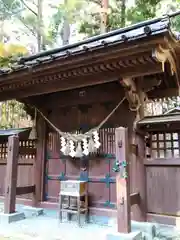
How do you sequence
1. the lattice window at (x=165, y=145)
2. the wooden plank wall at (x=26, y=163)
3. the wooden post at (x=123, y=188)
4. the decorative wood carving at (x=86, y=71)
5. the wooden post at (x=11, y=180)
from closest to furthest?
the wooden post at (x=123, y=188) < the decorative wood carving at (x=86, y=71) < the lattice window at (x=165, y=145) < the wooden post at (x=11, y=180) < the wooden plank wall at (x=26, y=163)

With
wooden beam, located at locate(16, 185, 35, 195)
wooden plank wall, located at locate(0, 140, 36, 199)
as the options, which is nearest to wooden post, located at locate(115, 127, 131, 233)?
wooden beam, located at locate(16, 185, 35, 195)

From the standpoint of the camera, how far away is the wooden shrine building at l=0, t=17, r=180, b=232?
11.4 ft

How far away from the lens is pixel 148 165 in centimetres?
437

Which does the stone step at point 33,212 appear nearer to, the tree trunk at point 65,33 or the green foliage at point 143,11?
the green foliage at point 143,11

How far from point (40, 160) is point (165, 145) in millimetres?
Answer: 2749

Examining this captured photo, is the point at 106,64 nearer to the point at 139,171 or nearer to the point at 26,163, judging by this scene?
the point at 139,171

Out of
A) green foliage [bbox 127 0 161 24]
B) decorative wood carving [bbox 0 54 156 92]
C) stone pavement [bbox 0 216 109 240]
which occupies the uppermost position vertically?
green foliage [bbox 127 0 161 24]

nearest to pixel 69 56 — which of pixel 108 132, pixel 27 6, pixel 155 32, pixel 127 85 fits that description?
pixel 127 85

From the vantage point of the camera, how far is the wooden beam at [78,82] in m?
3.79

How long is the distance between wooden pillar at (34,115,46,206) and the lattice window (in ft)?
7.97

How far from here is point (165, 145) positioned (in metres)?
4.36

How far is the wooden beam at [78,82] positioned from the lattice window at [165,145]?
4.20ft

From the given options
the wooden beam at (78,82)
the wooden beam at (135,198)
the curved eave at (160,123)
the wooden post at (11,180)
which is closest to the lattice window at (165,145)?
the curved eave at (160,123)

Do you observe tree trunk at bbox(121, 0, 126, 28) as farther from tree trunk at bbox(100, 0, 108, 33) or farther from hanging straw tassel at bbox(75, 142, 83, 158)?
hanging straw tassel at bbox(75, 142, 83, 158)
